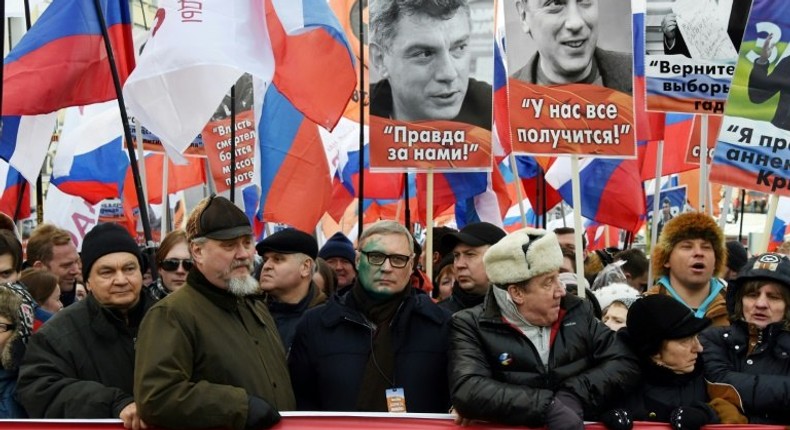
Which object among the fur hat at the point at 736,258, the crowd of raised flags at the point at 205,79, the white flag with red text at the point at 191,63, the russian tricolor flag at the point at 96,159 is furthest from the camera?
the russian tricolor flag at the point at 96,159

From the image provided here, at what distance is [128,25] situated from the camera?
27.9ft

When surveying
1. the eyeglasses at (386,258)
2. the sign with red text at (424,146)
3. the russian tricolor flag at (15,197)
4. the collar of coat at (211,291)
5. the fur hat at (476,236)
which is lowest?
the collar of coat at (211,291)

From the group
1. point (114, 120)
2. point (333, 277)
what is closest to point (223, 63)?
point (333, 277)

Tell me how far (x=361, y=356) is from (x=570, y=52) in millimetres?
4073

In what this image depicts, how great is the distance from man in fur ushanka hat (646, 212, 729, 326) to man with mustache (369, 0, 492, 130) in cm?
261

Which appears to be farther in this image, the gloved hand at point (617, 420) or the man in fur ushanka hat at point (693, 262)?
the man in fur ushanka hat at point (693, 262)

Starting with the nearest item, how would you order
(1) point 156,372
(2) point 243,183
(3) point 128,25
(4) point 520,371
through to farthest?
(1) point 156,372, (4) point 520,371, (3) point 128,25, (2) point 243,183

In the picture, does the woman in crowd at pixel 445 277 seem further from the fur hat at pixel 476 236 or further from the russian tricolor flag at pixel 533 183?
the russian tricolor flag at pixel 533 183

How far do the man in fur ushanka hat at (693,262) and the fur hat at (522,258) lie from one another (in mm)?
1764

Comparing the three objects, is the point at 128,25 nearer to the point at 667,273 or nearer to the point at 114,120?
the point at 667,273

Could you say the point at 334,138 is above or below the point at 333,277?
above

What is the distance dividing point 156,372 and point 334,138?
35.3 feet

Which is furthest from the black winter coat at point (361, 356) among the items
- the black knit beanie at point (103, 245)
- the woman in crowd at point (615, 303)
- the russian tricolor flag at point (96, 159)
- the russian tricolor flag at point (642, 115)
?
the russian tricolor flag at point (96, 159)

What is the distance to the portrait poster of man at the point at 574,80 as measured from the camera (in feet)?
26.4
